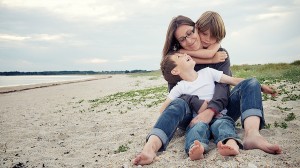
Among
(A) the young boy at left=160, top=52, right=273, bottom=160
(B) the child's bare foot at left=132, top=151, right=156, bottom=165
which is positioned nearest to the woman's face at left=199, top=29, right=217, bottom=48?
(A) the young boy at left=160, top=52, right=273, bottom=160

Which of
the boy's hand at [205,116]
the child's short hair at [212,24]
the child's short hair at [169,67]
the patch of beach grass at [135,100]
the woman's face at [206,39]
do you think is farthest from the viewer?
the patch of beach grass at [135,100]

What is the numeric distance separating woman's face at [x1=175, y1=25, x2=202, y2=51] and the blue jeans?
4.24 feet

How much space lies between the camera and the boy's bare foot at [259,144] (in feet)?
14.0

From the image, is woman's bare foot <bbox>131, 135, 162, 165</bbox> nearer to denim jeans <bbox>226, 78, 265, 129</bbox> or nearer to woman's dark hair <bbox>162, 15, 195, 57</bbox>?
denim jeans <bbox>226, 78, 265, 129</bbox>

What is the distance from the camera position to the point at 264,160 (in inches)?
162

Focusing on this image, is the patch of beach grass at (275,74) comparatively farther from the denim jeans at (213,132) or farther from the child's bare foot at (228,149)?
the child's bare foot at (228,149)

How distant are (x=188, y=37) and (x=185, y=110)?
5.30 feet

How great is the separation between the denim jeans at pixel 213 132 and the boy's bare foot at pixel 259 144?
0.13m

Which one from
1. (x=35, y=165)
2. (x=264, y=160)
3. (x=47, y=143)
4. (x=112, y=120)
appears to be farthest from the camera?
(x=112, y=120)

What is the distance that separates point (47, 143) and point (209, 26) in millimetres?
4667

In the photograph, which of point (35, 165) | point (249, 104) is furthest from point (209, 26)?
point (35, 165)

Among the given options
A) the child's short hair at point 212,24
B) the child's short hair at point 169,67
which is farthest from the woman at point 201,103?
the child's short hair at point 169,67

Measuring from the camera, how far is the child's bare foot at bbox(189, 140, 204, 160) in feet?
14.2

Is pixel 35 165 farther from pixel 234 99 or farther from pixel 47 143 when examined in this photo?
pixel 234 99
